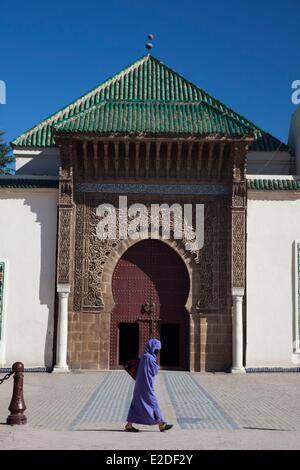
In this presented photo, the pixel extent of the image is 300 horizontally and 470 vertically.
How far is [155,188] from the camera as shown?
13344mm

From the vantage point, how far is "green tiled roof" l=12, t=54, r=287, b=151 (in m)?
13.2

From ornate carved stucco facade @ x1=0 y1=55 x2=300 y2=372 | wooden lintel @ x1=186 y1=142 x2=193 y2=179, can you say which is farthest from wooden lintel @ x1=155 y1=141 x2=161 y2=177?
wooden lintel @ x1=186 y1=142 x2=193 y2=179

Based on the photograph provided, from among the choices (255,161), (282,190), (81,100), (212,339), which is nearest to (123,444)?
(212,339)

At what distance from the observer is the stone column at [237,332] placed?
12.7 m

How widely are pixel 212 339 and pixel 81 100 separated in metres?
5.83

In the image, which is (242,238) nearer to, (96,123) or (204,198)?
(204,198)

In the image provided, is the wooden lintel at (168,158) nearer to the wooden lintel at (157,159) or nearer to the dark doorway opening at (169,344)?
the wooden lintel at (157,159)

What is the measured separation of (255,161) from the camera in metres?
14.1

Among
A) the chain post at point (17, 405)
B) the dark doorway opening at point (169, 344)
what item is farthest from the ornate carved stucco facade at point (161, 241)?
the chain post at point (17, 405)

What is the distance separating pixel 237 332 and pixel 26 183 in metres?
4.86

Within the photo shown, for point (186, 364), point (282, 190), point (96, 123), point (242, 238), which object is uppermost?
point (96, 123)

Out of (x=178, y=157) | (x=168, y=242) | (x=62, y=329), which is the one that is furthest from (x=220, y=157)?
(x=62, y=329)

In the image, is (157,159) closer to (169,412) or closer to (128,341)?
(128,341)

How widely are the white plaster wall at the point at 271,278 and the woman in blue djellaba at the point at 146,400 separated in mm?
6611
